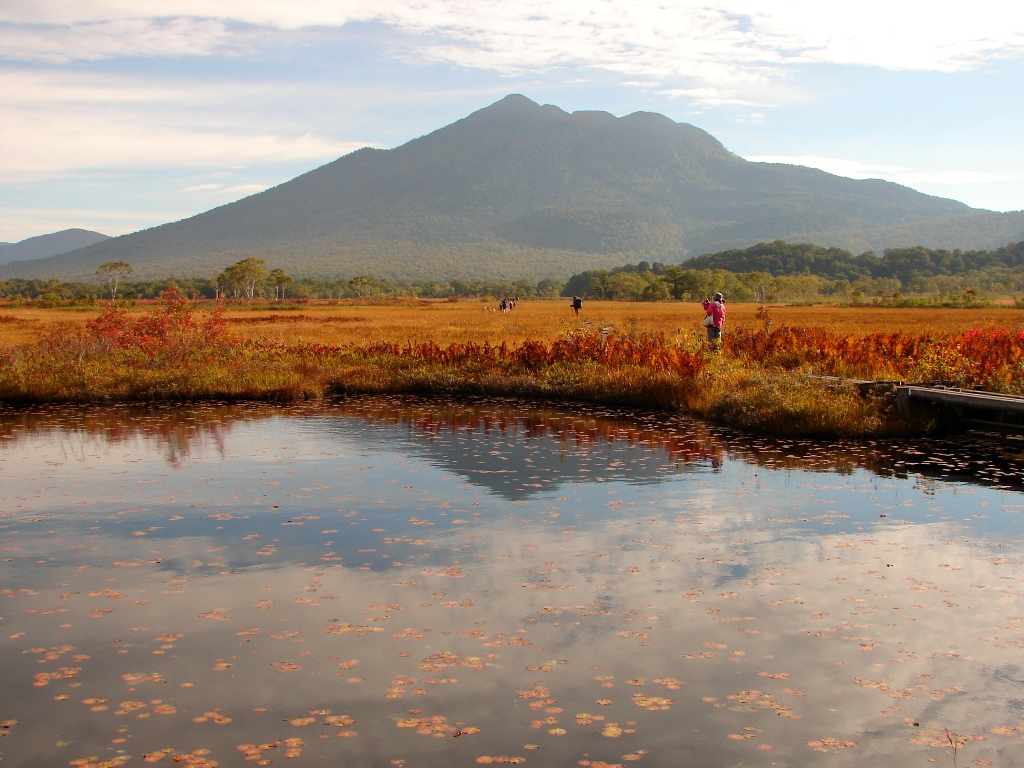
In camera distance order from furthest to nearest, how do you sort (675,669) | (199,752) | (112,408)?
(112,408)
(675,669)
(199,752)

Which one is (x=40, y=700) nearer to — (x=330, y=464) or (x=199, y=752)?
(x=199, y=752)

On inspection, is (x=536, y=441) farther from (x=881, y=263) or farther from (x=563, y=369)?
(x=881, y=263)

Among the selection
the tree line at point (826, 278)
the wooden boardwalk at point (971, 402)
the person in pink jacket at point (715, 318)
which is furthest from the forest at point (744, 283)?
the wooden boardwalk at point (971, 402)

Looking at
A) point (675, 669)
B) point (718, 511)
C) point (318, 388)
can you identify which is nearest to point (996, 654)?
point (675, 669)

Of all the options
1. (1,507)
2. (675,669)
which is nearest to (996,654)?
(675,669)

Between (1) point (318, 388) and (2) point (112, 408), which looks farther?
(1) point (318, 388)

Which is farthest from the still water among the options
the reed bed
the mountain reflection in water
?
the reed bed

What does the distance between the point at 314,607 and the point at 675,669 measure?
337 centimetres

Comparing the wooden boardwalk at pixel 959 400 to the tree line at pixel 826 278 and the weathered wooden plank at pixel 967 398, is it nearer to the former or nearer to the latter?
the weathered wooden plank at pixel 967 398

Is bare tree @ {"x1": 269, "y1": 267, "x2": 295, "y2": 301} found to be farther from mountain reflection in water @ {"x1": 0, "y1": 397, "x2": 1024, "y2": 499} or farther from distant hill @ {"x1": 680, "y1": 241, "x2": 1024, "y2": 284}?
mountain reflection in water @ {"x1": 0, "y1": 397, "x2": 1024, "y2": 499}

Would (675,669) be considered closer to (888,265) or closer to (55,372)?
(55,372)

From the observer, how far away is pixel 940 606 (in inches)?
343

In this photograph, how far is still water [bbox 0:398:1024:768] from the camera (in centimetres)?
630

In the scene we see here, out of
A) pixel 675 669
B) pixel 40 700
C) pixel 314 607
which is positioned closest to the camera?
pixel 40 700
